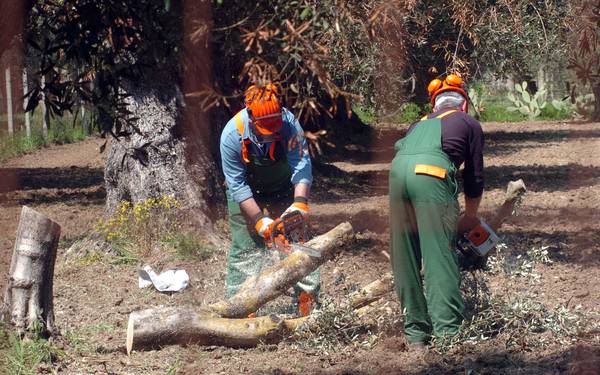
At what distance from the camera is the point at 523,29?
1212cm

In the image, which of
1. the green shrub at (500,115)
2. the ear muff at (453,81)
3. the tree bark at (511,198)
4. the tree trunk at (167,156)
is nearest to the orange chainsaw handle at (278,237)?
the ear muff at (453,81)

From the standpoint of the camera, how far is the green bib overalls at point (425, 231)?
5770 millimetres

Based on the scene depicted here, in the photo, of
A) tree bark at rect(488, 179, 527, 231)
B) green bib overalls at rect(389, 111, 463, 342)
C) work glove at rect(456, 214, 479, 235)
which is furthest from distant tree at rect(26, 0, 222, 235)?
tree bark at rect(488, 179, 527, 231)

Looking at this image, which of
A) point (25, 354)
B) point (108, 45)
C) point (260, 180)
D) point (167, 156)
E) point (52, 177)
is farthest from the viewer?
point (52, 177)

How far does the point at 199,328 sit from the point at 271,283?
59cm

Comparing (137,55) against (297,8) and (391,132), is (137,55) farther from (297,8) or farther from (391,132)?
(391,132)

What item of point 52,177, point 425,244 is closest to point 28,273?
point 425,244

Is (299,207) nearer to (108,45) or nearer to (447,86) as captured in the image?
(447,86)

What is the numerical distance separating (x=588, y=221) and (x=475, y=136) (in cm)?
596

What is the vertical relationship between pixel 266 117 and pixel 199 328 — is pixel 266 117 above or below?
A: above

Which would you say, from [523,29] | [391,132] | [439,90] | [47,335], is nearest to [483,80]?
[523,29]

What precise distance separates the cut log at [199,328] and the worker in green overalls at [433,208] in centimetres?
52

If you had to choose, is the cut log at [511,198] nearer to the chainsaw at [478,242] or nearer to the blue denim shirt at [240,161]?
the chainsaw at [478,242]

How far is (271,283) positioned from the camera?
6.51 meters
